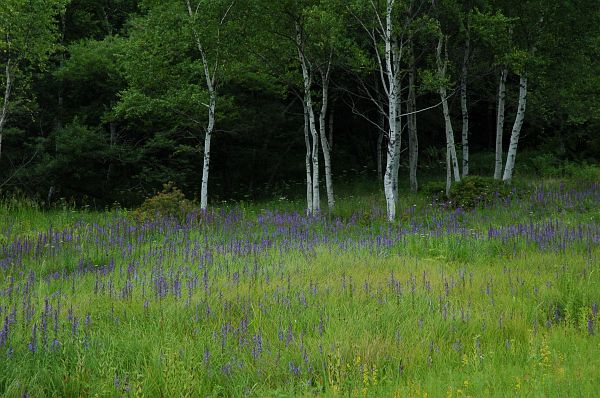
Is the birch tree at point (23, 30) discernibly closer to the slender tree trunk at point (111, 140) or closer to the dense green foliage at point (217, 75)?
the dense green foliage at point (217, 75)

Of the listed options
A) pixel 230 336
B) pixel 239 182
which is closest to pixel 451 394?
pixel 230 336

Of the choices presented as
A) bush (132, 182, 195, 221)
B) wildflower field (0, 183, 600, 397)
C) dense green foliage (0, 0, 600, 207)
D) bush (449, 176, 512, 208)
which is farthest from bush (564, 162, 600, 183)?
bush (132, 182, 195, 221)

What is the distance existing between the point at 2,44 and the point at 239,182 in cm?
1508

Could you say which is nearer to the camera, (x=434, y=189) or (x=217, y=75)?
(x=217, y=75)

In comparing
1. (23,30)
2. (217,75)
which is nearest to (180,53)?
(217,75)

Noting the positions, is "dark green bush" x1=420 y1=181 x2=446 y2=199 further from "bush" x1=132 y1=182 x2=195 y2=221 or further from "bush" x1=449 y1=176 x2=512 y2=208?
"bush" x1=132 y1=182 x2=195 y2=221

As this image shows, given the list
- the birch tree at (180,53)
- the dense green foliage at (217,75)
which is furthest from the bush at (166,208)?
the birch tree at (180,53)

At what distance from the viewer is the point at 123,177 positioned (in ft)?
79.7

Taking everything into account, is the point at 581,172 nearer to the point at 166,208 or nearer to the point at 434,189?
the point at 434,189

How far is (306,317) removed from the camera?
17.4 ft

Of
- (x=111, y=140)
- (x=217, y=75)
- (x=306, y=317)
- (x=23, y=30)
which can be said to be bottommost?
(x=306, y=317)

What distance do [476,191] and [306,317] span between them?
12.1 meters

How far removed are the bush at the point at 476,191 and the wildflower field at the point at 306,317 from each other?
5.65 metres

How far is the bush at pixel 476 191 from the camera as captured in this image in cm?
1562
